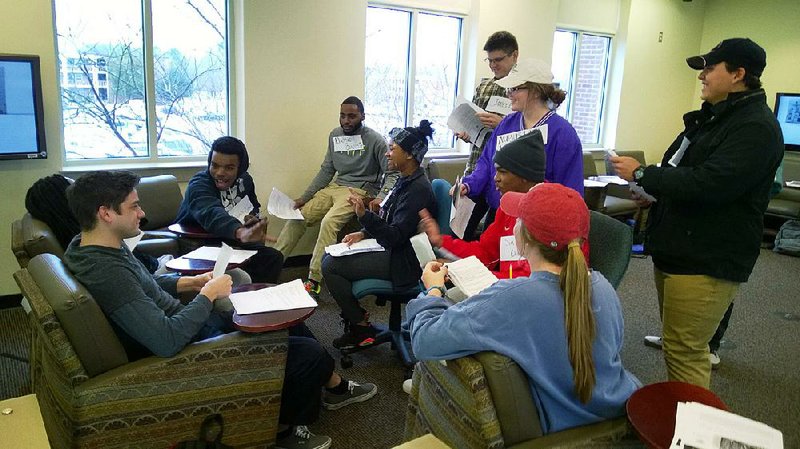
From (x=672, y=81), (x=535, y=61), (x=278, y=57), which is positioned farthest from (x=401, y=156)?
(x=672, y=81)

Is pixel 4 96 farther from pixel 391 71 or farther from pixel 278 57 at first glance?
pixel 391 71

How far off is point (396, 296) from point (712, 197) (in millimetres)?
1511

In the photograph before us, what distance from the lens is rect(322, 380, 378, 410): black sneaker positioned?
2709mm

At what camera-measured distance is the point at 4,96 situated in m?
3.41

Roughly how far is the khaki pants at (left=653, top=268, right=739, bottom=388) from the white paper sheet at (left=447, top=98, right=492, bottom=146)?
1695 mm

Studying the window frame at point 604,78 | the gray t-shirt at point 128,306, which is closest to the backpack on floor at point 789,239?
the window frame at point 604,78

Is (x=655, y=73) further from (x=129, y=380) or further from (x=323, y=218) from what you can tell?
(x=129, y=380)

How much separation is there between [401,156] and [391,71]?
9.17ft

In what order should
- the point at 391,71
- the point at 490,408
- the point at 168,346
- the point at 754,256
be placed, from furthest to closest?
the point at 391,71 → the point at 754,256 → the point at 168,346 → the point at 490,408

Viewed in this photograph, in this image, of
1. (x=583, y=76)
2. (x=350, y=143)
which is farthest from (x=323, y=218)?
(x=583, y=76)

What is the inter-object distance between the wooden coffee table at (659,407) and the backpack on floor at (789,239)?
5514mm

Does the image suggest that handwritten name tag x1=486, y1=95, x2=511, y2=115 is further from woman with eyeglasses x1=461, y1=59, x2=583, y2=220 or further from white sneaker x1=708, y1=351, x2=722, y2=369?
white sneaker x1=708, y1=351, x2=722, y2=369

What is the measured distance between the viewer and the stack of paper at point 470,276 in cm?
199

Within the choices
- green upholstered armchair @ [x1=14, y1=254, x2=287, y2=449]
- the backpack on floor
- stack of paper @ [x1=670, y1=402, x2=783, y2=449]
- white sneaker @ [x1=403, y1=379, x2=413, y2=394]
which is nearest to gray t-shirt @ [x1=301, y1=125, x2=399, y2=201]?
white sneaker @ [x1=403, y1=379, x2=413, y2=394]
